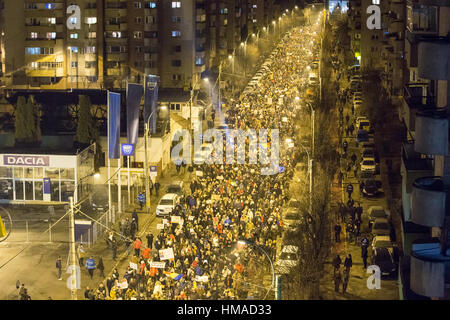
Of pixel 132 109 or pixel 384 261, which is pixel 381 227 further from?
pixel 132 109

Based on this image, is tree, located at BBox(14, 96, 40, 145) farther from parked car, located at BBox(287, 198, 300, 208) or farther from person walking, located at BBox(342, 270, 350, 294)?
person walking, located at BBox(342, 270, 350, 294)

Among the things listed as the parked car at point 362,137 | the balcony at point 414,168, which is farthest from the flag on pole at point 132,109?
the parked car at point 362,137

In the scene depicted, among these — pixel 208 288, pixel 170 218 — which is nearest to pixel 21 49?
pixel 170 218

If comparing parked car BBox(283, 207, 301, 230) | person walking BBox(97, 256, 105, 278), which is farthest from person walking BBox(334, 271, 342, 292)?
person walking BBox(97, 256, 105, 278)

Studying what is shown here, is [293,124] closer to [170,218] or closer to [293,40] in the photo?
[170,218]

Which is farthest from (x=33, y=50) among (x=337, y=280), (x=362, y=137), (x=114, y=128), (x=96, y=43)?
(x=337, y=280)
